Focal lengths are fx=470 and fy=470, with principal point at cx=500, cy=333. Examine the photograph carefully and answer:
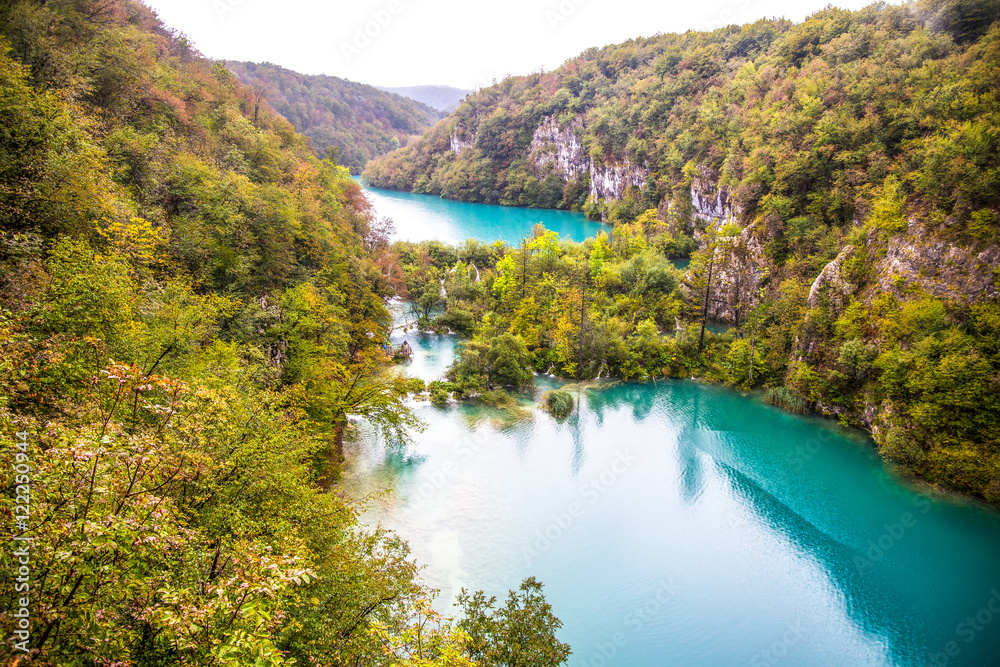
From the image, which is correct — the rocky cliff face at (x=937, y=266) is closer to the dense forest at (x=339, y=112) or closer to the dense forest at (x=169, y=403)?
the dense forest at (x=169, y=403)

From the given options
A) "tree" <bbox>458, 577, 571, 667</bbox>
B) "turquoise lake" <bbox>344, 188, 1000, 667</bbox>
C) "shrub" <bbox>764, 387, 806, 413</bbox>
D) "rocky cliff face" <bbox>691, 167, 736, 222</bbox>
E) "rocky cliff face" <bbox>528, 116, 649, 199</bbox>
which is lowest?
"turquoise lake" <bbox>344, 188, 1000, 667</bbox>

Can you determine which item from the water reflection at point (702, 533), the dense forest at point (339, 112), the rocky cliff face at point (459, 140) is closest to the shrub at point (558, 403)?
the water reflection at point (702, 533)

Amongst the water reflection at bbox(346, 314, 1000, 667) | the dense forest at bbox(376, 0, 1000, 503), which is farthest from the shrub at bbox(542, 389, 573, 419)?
the dense forest at bbox(376, 0, 1000, 503)

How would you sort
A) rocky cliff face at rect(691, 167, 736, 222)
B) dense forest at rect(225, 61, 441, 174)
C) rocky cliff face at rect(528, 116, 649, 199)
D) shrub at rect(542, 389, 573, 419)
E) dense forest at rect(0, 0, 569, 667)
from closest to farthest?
dense forest at rect(0, 0, 569, 667) → shrub at rect(542, 389, 573, 419) → rocky cliff face at rect(691, 167, 736, 222) → rocky cliff face at rect(528, 116, 649, 199) → dense forest at rect(225, 61, 441, 174)

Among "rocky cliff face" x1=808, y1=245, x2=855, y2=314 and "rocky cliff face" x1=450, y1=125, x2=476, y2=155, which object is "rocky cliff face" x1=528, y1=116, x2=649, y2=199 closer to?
"rocky cliff face" x1=450, y1=125, x2=476, y2=155

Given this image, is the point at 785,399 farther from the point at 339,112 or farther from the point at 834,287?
the point at 339,112

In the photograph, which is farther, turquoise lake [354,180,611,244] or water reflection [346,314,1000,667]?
turquoise lake [354,180,611,244]

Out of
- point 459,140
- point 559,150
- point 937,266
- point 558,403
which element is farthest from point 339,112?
point 937,266

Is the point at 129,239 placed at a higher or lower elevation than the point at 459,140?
lower
